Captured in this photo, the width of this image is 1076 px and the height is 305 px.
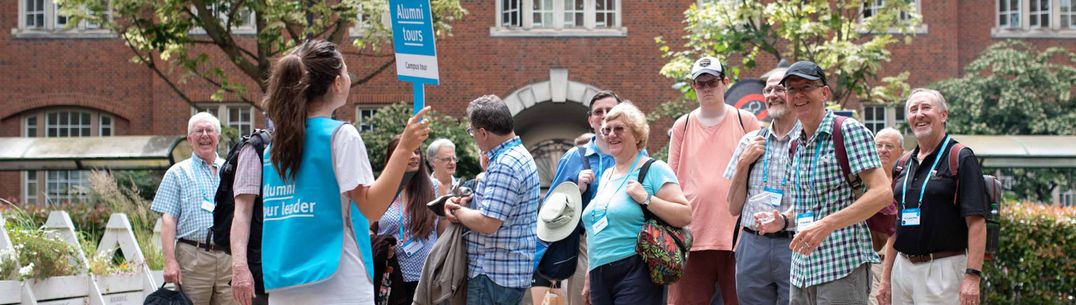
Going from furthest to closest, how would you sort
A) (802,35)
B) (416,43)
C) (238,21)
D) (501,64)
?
1. (501,64)
2. (238,21)
3. (802,35)
4. (416,43)

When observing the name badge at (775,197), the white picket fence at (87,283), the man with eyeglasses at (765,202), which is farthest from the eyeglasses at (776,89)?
the white picket fence at (87,283)

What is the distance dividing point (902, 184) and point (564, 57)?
19.4 m

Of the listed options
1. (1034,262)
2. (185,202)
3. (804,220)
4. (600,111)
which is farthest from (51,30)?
(804,220)

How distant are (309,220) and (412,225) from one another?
3.81 meters

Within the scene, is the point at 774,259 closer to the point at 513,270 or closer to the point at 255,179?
the point at 513,270

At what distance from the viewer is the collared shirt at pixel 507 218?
6.71 m

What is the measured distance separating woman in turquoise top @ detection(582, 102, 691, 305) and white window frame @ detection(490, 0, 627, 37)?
19468 mm

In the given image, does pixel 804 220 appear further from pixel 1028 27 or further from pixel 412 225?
pixel 1028 27

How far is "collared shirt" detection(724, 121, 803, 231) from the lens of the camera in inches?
237

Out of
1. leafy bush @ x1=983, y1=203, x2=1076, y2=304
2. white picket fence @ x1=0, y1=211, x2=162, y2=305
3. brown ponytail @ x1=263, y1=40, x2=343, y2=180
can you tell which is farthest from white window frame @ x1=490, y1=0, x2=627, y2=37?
brown ponytail @ x1=263, y1=40, x2=343, y2=180

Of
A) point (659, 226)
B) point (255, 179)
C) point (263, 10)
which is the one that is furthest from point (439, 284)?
point (263, 10)

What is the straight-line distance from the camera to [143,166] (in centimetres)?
2223

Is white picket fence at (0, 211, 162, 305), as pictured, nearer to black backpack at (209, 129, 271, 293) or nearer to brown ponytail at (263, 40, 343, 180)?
black backpack at (209, 129, 271, 293)

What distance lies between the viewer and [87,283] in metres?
9.72
